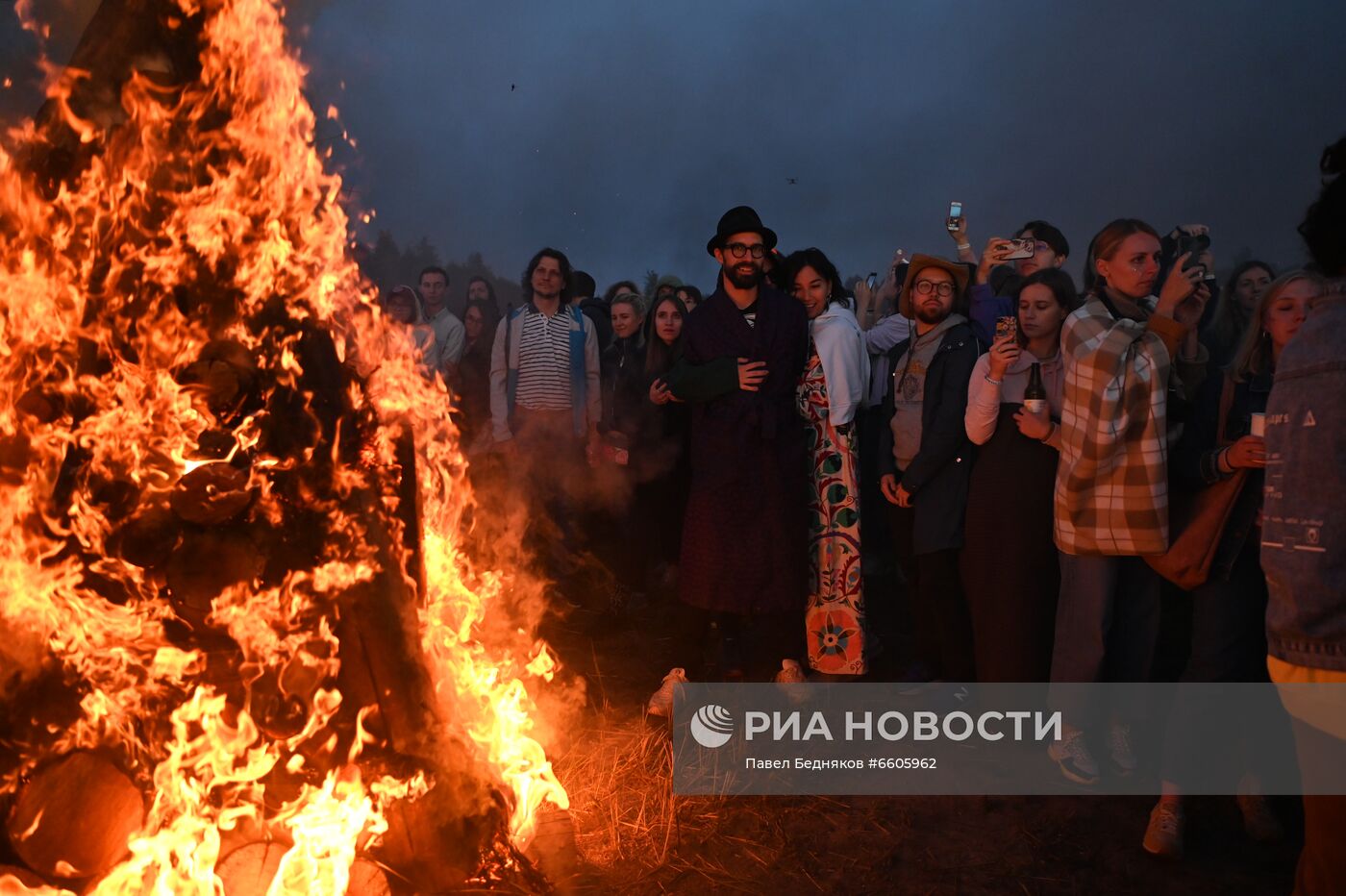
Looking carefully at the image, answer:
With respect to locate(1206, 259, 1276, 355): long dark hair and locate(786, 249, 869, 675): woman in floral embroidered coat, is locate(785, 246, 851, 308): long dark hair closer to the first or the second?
locate(786, 249, 869, 675): woman in floral embroidered coat

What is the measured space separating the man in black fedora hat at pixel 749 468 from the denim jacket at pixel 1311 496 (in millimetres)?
2694

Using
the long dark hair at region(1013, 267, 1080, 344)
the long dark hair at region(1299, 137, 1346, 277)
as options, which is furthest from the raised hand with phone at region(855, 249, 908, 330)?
the long dark hair at region(1299, 137, 1346, 277)

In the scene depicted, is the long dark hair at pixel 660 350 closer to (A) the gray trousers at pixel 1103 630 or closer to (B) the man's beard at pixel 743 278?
(B) the man's beard at pixel 743 278

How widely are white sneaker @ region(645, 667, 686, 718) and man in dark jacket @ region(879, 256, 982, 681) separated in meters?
1.44

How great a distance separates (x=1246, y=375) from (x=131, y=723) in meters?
4.49

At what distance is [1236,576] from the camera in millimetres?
3578

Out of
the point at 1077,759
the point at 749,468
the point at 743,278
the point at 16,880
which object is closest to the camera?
the point at 16,880

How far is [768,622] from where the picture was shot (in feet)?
15.5

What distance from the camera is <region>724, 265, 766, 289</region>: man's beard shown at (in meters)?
4.73

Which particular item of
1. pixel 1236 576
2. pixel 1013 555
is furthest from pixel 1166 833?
pixel 1013 555

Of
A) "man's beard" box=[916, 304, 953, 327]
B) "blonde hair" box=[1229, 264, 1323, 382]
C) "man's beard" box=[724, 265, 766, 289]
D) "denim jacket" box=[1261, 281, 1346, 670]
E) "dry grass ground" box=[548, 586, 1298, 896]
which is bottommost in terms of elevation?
"dry grass ground" box=[548, 586, 1298, 896]

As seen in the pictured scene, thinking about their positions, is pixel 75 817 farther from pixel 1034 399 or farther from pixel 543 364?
pixel 543 364

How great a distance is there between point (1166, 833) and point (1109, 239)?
8.20 ft

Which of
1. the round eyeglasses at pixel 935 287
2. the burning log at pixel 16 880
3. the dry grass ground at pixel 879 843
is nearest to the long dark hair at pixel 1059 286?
the round eyeglasses at pixel 935 287
